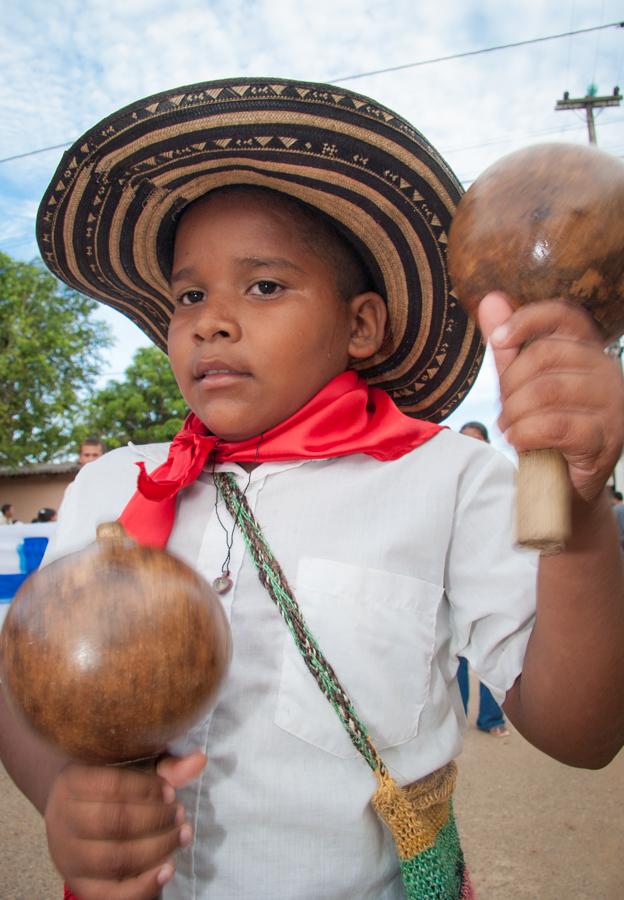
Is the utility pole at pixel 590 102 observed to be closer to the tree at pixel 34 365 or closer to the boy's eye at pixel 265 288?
the tree at pixel 34 365

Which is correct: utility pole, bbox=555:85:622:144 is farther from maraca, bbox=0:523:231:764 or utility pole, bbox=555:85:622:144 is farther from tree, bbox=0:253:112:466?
maraca, bbox=0:523:231:764

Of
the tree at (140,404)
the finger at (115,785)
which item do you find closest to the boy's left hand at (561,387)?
the finger at (115,785)

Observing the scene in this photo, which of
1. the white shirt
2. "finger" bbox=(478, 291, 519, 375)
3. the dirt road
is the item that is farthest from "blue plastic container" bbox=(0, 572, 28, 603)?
"finger" bbox=(478, 291, 519, 375)

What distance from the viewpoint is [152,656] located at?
2.78 ft

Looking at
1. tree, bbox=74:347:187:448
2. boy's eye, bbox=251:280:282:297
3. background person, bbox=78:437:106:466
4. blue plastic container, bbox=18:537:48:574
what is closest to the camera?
boy's eye, bbox=251:280:282:297

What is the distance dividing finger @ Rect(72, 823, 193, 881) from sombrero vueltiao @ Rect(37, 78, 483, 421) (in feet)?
4.04

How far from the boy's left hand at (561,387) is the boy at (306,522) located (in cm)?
4

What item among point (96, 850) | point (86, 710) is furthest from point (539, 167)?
point (96, 850)

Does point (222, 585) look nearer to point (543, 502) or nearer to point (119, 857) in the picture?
point (119, 857)

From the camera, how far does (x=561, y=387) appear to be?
84 cm

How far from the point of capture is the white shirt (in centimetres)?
124

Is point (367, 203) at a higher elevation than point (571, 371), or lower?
higher

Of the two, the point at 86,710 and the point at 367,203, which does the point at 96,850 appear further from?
the point at 367,203

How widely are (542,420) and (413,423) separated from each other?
0.67 meters
